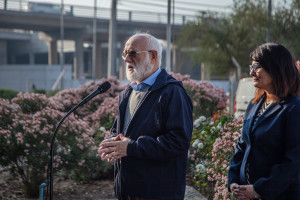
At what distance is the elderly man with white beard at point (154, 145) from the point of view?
3.04 metres

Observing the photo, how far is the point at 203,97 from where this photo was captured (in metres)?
11.6

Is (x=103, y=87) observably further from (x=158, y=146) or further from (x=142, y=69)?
(x=158, y=146)

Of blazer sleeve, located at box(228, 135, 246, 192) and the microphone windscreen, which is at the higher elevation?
the microphone windscreen

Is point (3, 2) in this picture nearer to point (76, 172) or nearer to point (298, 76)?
point (76, 172)

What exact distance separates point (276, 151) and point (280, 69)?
47cm

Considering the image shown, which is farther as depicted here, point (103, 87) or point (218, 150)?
point (218, 150)

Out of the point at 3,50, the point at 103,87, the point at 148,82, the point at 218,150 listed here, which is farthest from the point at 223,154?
the point at 3,50

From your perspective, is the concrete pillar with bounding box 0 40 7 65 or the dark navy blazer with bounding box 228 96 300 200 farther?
the concrete pillar with bounding box 0 40 7 65

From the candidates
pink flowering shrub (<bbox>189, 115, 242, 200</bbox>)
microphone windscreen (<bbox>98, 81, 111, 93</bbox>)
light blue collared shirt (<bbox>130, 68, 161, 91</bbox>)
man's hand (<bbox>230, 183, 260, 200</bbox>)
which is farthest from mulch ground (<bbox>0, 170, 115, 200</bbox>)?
man's hand (<bbox>230, 183, 260, 200</bbox>)

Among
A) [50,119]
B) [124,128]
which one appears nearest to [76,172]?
[50,119]

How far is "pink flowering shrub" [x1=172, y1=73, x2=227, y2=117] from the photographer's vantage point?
11.5 metres

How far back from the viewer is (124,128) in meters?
3.29

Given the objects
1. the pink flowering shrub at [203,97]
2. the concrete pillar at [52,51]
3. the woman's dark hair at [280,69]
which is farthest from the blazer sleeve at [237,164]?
the concrete pillar at [52,51]

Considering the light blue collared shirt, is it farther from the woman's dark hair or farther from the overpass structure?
the overpass structure
